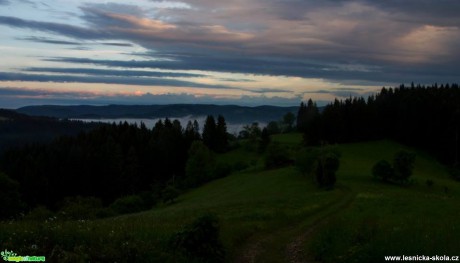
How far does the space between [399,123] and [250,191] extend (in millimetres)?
73288

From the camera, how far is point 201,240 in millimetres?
16312

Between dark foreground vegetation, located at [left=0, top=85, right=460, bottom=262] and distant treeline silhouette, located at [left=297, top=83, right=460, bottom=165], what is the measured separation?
36cm

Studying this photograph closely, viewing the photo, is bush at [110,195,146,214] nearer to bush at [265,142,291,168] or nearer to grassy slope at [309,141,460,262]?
bush at [265,142,291,168]

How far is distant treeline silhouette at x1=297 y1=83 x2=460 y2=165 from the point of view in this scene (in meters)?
114

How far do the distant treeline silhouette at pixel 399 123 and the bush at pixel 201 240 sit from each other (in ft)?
332

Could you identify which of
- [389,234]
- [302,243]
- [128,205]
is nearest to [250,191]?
[128,205]

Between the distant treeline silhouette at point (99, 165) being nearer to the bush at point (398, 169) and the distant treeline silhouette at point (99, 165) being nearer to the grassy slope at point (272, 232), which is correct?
the bush at point (398, 169)

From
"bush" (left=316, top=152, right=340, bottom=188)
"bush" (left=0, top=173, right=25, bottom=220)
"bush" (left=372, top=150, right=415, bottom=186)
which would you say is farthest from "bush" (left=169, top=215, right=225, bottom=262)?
"bush" (left=0, top=173, right=25, bottom=220)

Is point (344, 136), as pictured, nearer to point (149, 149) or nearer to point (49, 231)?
point (149, 149)

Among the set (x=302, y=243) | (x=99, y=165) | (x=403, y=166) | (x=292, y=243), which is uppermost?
(x=302, y=243)

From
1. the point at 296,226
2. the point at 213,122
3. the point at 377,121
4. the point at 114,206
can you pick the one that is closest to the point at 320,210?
the point at 296,226

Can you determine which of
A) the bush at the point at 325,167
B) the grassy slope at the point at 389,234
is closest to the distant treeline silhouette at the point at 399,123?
the bush at the point at 325,167

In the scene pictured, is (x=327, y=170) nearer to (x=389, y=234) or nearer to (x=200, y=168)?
(x=389, y=234)

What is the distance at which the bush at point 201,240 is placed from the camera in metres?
16.0
